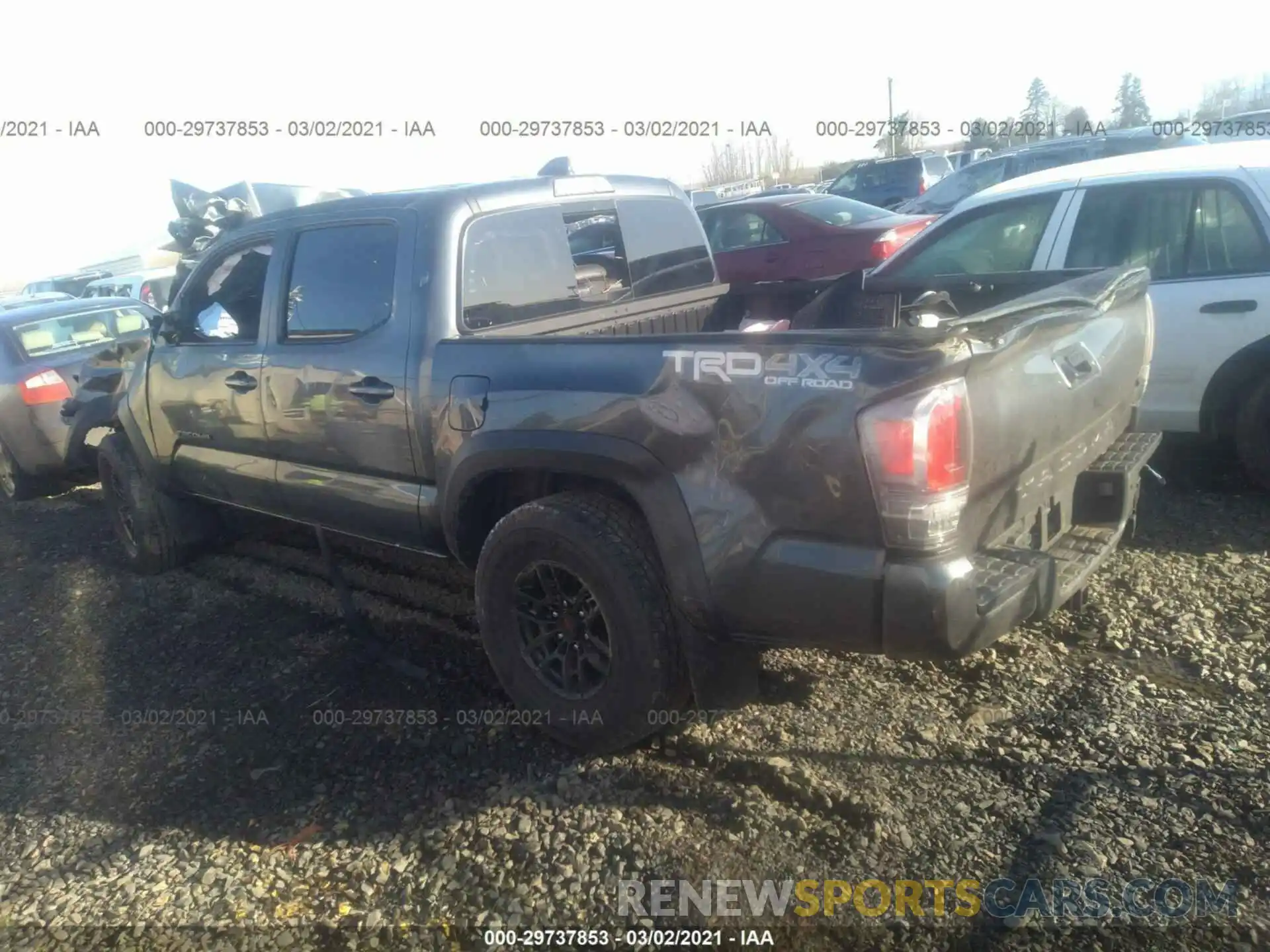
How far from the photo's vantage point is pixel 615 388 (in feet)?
9.38

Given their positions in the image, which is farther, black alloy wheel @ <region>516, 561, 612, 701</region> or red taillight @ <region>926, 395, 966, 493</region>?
black alloy wheel @ <region>516, 561, 612, 701</region>

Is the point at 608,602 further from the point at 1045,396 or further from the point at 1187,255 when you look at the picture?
the point at 1187,255

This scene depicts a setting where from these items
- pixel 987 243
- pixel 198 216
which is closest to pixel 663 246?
pixel 987 243

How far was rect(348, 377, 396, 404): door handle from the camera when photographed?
3580 mm

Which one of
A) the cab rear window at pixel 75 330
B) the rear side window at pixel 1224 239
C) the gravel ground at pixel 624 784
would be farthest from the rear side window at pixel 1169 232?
the cab rear window at pixel 75 330

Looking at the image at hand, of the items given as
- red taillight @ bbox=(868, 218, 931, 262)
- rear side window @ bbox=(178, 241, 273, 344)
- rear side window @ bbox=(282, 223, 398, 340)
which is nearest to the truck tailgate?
rear side window @ bbox=(282, 223, 398, 340)

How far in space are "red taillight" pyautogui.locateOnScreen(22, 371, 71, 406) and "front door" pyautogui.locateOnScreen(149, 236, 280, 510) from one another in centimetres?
249

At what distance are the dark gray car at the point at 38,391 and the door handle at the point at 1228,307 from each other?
20.9ft

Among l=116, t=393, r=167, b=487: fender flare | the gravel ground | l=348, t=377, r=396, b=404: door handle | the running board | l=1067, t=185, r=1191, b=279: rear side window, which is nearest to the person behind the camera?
the gravel ground

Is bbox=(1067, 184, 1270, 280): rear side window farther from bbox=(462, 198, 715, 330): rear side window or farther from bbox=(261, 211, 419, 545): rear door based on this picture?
bbox=(261, 211, 419, 545): rear door

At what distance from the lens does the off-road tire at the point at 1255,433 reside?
14.7ft

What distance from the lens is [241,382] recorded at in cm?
430

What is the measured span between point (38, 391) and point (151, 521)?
2.43m

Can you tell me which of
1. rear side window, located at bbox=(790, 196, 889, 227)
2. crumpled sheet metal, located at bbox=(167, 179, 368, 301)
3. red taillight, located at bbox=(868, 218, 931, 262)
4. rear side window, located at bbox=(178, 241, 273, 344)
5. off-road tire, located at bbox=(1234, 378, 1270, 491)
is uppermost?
crumpled sheet metal, located at bbox=(167, 179, 368, 301)
